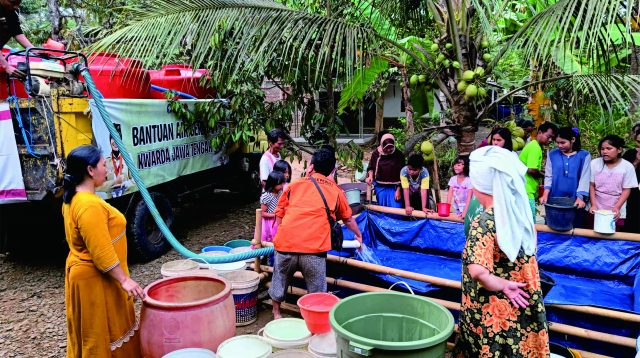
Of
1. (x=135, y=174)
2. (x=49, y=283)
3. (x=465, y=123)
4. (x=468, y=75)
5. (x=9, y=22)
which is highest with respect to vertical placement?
(x=9, y=22)

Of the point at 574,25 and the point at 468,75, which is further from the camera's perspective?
the point at 468,75

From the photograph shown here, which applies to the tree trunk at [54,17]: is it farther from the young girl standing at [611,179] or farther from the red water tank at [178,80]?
the young girl standing at [611,179]

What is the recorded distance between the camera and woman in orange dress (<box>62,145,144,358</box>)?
8.81 feet

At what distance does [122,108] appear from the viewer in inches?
206

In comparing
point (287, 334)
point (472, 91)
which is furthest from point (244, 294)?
point (472, 91)

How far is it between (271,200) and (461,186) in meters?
2.07

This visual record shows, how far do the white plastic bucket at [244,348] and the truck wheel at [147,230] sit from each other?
3.00 metres

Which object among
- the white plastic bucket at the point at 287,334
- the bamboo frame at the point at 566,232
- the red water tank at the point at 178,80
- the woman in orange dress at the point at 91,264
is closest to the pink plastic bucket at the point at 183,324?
the woman in orange dress at the point at 91,264

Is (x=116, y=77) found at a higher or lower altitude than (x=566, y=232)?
higher

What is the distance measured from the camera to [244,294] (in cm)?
412

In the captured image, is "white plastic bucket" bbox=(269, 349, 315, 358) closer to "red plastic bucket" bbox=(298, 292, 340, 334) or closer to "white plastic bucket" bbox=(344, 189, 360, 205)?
"red plastic bucket" bbox=(298, 292, 340, 334)

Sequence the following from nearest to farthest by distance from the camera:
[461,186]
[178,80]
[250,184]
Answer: [461,186] < [178,80] < [250,184]

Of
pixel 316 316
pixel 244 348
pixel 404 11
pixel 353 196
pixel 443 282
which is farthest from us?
pixel 353 196

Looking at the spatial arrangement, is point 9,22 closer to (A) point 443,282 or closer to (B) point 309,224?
(B) point 309,224
